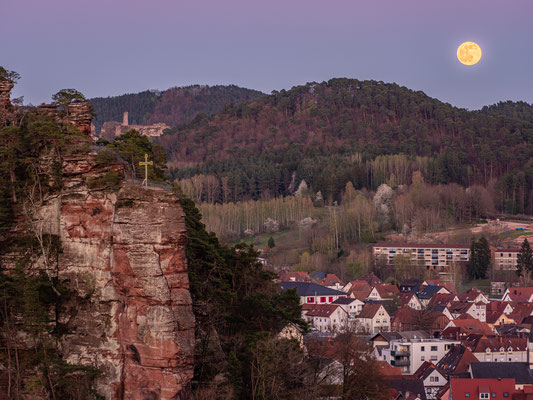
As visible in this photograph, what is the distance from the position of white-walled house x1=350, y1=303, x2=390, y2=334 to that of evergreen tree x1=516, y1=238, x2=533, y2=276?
28.3m

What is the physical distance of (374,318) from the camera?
3484 inches

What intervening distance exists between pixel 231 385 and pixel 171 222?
288 inches

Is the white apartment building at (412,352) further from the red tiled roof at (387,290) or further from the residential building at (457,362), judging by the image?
the red tiled roof at (387,290)

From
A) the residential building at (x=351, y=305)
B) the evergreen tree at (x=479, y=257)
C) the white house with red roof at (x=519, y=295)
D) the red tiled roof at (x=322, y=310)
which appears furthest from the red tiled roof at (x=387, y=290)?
the evergreen tree at (x=479, y=257)

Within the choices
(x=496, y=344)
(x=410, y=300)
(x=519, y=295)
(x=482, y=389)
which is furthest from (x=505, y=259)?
(x=482, y=389)

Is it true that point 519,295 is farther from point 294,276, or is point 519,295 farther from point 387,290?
point 294,276

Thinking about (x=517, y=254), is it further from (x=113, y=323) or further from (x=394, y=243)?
(x=113, y=323)

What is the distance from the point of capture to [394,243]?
416 feet

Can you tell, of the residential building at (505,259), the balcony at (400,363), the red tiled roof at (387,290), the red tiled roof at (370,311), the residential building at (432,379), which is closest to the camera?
the residential building at (432,379)

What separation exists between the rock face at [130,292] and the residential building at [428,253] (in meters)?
95.2

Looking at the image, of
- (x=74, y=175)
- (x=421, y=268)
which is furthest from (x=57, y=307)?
(x=421, y=268)

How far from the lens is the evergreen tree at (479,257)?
114 m

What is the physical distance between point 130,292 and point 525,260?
9134cm

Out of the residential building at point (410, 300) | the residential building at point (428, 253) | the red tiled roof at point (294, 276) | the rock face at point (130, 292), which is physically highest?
the rock face at point (130, 292)
